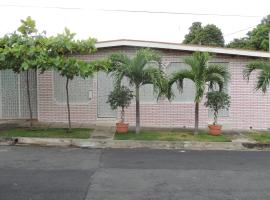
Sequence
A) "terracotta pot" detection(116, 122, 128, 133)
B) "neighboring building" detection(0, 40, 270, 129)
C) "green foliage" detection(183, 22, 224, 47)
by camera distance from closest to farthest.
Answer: "terracotta pot" detection(116, 122, 128, 133)
"neighboring building" detection(0, 40, 270, 129)
"green foliage" detection(183, 22, 224, 47)

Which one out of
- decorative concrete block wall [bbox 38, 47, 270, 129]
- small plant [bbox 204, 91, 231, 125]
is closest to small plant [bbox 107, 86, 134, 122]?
decorative concrete block wall [bbox 38, 47, 270, 129]

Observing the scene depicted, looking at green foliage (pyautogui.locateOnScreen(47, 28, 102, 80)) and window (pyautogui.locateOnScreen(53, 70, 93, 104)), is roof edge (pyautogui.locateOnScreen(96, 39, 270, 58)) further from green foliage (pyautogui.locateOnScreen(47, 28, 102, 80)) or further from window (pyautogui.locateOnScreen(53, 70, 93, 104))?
green foliage (pyautogui.locateOnScreen(47, 28, 102, 80))

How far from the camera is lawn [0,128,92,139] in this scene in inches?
547

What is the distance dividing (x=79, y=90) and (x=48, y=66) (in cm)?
322

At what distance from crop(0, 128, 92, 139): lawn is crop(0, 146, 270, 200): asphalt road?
4.57ft

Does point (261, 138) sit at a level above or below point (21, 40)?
below

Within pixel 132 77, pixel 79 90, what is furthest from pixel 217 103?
pixel 79 90

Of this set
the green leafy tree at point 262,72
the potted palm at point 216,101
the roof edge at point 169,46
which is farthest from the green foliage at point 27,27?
the green leafy tree at point 262,72

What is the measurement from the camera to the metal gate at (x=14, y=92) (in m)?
17.2

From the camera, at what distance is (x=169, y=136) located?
14.4 meters

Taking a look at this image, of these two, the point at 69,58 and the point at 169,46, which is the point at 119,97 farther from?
the point at 169,46

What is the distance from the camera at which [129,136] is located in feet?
46.4

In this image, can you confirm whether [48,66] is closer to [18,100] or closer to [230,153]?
[18,100]

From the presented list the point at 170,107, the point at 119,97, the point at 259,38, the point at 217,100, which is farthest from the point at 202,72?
the point at 259,38
